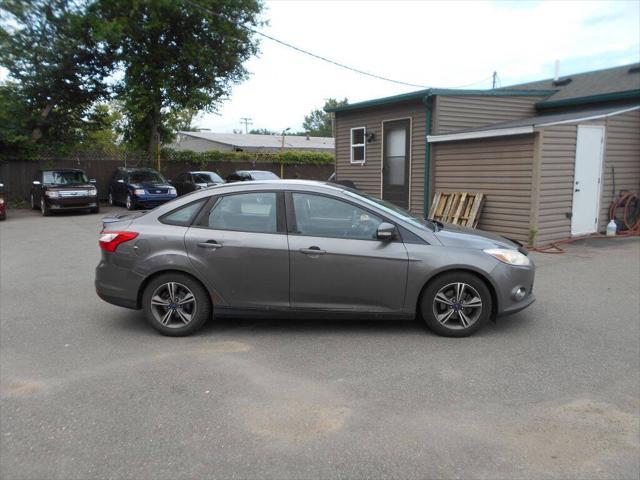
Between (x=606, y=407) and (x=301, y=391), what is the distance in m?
2.15

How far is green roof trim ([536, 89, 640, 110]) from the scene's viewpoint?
12938mm

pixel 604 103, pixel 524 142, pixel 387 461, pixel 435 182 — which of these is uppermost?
pixel 604 103

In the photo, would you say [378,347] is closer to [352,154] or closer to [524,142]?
[524,142]

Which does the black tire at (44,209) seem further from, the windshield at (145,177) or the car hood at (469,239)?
the car hood at (469,239)

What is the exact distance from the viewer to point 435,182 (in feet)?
42.9

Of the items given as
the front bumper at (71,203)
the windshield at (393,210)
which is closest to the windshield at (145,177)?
the front bumper at (71,203)

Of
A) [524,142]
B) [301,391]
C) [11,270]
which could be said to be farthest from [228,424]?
[524,142]

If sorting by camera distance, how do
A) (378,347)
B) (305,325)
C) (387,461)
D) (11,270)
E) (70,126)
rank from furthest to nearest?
(70,126)
(11,270)
(305,325)
(378,347)
(387,461)

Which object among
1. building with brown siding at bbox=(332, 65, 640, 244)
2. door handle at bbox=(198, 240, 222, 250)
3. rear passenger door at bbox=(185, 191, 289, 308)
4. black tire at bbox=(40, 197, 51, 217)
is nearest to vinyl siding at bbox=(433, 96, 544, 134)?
building with brown siding at bbox=(332, 65, 640, 244)

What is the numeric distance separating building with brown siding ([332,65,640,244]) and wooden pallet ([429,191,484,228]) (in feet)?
0.69

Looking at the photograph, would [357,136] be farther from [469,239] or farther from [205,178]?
[469,239]

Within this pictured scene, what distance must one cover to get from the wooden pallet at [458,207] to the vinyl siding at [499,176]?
18 cm

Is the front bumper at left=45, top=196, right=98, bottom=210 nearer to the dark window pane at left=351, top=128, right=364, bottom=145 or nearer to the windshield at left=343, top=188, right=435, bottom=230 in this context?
the dark window pane at left=351, top=128, right=364, bottom=145

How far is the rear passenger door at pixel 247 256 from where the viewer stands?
5.01 meters
